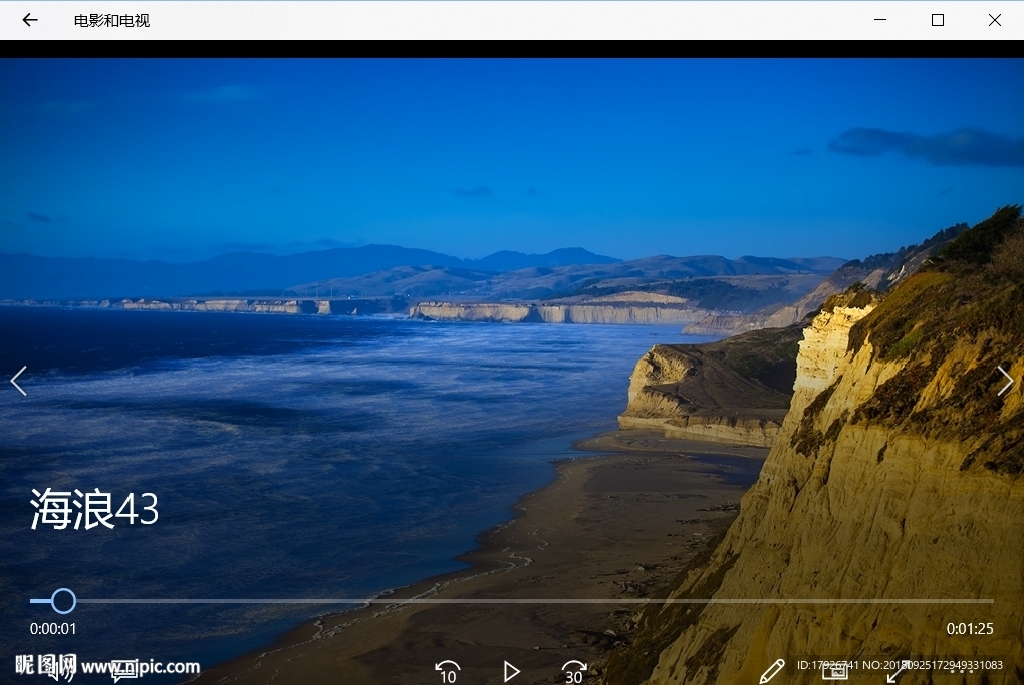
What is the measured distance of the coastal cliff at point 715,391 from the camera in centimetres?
2573

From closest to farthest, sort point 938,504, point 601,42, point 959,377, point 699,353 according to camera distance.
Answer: point 601,42 < point 938,504 < point 959,377 < point 699,353

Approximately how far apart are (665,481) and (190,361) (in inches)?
1215

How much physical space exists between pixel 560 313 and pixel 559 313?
202 mm

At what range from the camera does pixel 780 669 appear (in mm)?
5715

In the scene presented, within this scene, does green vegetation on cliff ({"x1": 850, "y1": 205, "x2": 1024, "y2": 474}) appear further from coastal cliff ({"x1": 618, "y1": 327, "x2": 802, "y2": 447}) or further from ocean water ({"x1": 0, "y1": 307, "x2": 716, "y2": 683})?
coastal cliff ({"x1": 618, "y1": 327, "x2": 802, "y2": 447})

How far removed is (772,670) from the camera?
19.3 ft

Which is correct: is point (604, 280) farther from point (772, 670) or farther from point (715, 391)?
point (772, 670)

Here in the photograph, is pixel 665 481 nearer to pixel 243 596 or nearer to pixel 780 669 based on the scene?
pixel 243 596

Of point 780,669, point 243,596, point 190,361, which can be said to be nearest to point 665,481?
point 243,596

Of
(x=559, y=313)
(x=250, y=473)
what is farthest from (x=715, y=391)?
(x=559, y=313)

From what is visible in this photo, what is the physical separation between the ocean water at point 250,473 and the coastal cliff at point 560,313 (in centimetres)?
2377

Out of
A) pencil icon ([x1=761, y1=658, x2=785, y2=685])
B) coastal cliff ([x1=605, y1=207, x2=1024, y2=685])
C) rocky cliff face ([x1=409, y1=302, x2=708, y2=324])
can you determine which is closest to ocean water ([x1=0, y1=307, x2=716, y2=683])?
coastal cliff ([x1=605, y1=207, x2=1024, y2=685])

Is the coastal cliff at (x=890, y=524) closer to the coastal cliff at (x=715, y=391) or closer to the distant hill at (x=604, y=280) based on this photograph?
the coastal cliff at (x=715, y=391)

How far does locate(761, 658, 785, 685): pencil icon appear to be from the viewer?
227 inches
